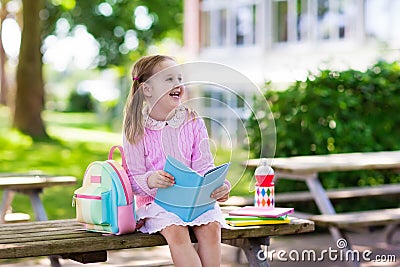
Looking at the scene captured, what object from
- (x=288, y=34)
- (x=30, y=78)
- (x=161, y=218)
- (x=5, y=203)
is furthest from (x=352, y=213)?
(x=30, y=78)

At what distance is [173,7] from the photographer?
43062mm

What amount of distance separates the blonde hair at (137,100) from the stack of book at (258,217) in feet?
2.74

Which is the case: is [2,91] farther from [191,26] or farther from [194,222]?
[194,222]

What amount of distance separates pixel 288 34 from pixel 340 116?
13.4m

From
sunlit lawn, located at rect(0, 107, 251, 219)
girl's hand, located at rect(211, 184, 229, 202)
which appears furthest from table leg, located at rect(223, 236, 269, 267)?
sunlit lawn, located at rect(0, 107, 251, 219)

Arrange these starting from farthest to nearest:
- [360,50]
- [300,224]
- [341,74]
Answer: [360,50] < [341,74] < [300,224]

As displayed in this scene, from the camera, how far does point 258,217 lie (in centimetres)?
545

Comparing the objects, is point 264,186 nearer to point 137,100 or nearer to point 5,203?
point 137,100

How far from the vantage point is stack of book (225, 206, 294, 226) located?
5.38 m

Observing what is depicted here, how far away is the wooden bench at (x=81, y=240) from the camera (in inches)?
184

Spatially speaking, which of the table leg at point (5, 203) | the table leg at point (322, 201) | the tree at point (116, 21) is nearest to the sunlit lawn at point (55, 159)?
the table leg at point (322, 201)

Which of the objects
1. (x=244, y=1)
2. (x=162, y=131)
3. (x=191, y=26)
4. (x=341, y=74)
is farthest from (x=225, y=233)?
A: (x=191, y=26)

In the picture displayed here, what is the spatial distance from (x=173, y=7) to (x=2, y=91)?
10554 millimetres

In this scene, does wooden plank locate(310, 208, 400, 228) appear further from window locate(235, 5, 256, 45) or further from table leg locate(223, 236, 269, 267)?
window locate(235, 5, 256, 45)
